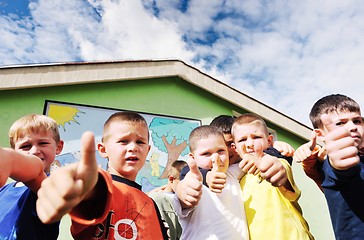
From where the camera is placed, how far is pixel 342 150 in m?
1.12

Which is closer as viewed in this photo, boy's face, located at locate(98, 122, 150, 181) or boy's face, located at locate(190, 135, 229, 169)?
boy's face, located at locate(98, 122, 150, 181)

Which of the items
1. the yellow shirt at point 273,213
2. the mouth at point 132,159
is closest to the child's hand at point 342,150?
the yellow shirt at point 273,213

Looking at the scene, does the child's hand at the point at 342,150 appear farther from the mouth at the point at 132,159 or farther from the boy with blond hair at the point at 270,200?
the mouth at the point at 132,159

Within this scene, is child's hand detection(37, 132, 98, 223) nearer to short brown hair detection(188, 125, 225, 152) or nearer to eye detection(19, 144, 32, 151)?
eye detection(19, 144, 32, 151)

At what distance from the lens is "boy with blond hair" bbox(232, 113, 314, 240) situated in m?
1.66

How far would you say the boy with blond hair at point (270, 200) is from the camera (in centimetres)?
166

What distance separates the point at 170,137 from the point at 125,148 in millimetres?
3094

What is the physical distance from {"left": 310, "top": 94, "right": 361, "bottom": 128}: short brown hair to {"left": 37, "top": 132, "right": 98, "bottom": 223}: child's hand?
1717mm

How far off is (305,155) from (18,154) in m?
1.36

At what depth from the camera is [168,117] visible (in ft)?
17.0

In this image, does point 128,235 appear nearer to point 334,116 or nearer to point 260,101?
point 334,116

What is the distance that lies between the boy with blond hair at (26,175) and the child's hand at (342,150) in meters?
1.10

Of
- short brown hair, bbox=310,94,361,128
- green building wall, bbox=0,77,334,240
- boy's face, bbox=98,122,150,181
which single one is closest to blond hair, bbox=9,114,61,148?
boy's face, bbox=98,122,150,181

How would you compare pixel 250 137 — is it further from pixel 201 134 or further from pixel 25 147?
pixel 25 147
